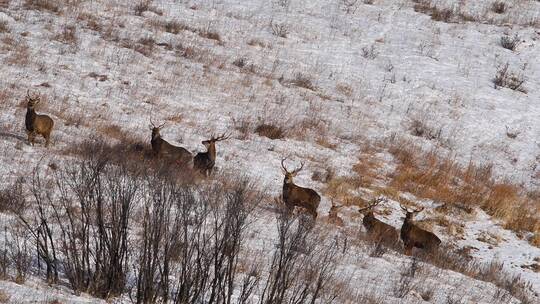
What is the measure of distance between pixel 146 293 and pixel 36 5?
1359 centimetres

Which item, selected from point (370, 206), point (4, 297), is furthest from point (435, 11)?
point (4, 297)

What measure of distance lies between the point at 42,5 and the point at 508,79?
38.9ft

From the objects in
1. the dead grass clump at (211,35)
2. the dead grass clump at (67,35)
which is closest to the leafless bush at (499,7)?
the dead grass clump at (211,35)

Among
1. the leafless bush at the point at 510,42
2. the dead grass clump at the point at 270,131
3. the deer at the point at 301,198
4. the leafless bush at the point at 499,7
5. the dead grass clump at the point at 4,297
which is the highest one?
the leafless bush at the point at 499,7

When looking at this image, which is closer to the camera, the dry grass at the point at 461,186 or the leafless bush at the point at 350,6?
the dry grass at the point at 461,186

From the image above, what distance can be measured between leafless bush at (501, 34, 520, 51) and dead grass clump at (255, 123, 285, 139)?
8.27 m

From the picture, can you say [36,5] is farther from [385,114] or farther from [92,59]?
[385,114]

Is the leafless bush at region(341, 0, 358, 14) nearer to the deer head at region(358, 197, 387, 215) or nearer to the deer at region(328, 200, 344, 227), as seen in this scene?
the deer head at region(358, 197, 387, 215)

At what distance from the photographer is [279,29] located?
66.9 feet

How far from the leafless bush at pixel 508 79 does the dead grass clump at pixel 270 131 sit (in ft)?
22.0

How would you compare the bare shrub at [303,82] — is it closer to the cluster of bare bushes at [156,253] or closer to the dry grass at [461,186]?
the dry grass at [461,186]

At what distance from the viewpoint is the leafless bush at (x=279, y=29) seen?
794 inches

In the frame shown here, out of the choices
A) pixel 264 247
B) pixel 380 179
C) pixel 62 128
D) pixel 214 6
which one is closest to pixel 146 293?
pixel 264 247

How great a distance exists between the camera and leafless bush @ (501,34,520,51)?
20.8 meters
